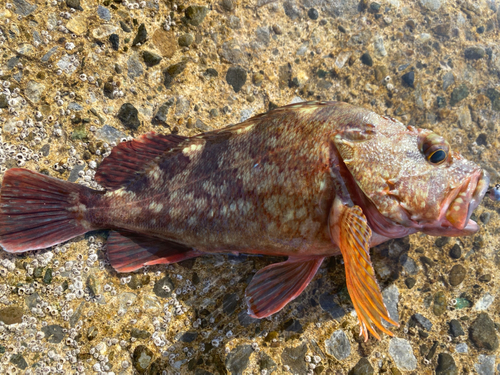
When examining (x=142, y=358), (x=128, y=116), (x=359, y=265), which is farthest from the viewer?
(x=128, y=116)

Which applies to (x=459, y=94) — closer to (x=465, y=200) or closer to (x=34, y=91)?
(x=465, y=200)

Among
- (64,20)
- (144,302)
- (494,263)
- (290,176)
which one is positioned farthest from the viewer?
(494,263)

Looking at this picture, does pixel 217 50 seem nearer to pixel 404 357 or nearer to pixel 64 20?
pixel 64 20

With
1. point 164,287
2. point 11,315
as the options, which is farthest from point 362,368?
point 11,315

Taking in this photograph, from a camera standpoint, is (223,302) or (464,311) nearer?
(223,302)

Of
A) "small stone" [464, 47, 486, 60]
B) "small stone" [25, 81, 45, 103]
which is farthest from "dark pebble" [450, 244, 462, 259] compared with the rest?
"small stone" [25, 81, 45, 103]

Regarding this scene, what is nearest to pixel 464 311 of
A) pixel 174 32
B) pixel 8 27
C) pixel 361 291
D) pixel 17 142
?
pixel 361 291
